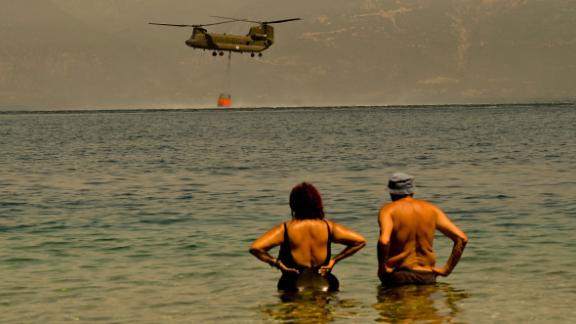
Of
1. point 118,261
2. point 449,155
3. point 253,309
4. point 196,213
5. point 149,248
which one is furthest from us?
point 449,155

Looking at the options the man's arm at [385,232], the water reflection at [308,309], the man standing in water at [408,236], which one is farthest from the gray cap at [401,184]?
the water reflection at [308,309]

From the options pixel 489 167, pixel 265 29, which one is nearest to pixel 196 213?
pixel 489 167

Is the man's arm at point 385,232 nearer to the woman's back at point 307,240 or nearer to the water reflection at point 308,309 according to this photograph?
the woman's back at point 307,240

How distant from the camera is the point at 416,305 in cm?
1360

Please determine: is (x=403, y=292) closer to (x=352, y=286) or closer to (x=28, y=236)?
(x=352, y=286)

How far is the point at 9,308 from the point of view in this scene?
1477cm

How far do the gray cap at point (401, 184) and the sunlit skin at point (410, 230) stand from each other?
0.11 metres

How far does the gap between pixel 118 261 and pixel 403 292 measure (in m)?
7.46

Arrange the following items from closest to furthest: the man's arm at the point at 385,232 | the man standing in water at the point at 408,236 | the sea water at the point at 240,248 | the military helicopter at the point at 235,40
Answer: the man's arm at the point at 385,232 → the man standing in water at the point at 408,236 → the sea water at the point at 240,248 → the military helicopter at the point at 235,40

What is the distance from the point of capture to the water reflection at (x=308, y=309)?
43.2ft

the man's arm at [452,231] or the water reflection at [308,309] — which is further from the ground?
the man's arm at [452,231]

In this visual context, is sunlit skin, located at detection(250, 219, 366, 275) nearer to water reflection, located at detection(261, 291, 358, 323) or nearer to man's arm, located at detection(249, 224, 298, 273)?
man's arm, located at detection(249, 224, 298, 273)

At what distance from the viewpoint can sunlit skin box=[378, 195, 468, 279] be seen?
12438 mm

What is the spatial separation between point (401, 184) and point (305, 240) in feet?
4.53
